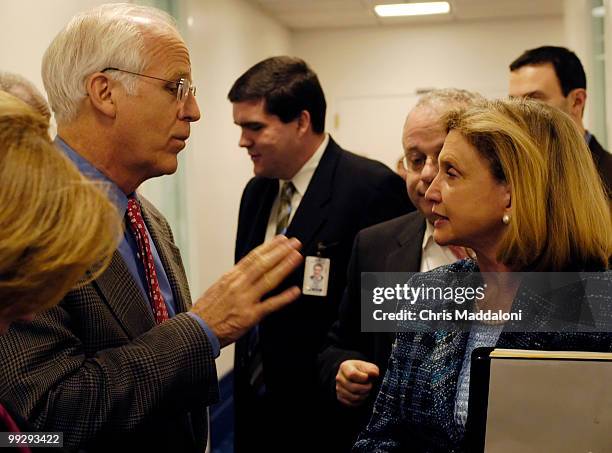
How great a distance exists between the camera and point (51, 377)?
1.23m

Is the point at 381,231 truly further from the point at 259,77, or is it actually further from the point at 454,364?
the point at 259,77

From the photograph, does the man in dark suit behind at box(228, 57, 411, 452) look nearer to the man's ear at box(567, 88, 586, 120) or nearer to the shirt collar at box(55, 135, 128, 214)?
the man's ear at box(567, 88, 586, 120)

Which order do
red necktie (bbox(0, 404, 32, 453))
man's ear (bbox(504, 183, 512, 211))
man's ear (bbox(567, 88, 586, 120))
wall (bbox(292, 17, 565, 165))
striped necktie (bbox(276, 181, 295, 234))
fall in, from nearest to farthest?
red necktie (bbox(0, 404, 32, 453))
man's ear (bbox(504, 183, 512, 211))
striped necktie (bbox(276, 181, 295, 234))
man's ear (bbox(567, 88, 586, 120))
wall (bbox(292, 17, 565, 165))

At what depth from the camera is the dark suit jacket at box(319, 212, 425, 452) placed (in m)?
1.92

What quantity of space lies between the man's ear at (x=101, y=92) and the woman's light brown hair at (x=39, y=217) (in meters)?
0.66

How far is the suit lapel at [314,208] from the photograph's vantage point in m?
2.61

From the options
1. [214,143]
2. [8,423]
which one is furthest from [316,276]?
[214,143]

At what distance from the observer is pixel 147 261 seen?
5.08ft

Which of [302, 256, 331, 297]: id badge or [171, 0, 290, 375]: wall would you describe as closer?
[302, 256, 331, 297]: id badge

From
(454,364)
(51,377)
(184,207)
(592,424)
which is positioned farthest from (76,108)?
(184,207)

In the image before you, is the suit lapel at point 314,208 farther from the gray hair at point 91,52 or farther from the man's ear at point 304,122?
the gray hair at point 91,52

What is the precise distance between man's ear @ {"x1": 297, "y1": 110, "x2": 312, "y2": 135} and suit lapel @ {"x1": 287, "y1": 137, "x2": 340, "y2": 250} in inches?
8.2

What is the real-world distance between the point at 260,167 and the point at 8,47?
103 cm

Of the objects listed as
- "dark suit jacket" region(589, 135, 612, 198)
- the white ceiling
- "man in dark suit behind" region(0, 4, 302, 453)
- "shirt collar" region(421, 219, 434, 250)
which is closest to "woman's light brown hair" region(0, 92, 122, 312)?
"man in dark suit behind" region(0, 4, 302, 453)
